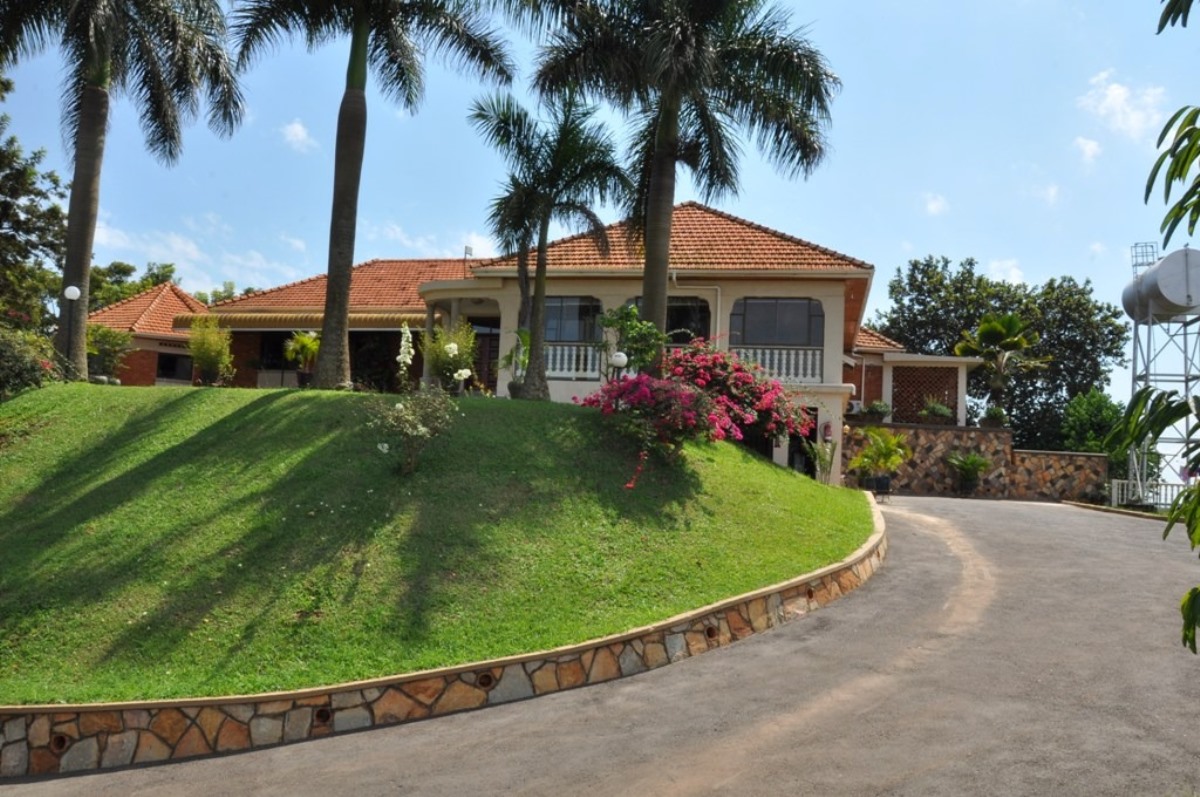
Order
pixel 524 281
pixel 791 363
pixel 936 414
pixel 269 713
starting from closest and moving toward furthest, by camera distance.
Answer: pixel 269 713, pixel 524 281, pixel 791 363, pixel 936 414

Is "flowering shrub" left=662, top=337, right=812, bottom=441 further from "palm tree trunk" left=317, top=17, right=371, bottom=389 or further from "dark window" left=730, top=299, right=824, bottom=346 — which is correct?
"palm tree trunk" left=317, top=17, right=371, bottom=389

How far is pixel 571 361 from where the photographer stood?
21891mm

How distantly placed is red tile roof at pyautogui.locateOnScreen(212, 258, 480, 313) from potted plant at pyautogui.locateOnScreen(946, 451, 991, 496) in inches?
587

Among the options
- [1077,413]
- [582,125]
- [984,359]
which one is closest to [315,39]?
[582,125]

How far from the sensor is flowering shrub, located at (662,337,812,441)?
16219 millimetres

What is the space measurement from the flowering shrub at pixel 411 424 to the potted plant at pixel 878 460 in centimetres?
1285

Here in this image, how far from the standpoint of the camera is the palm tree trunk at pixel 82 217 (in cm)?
1828

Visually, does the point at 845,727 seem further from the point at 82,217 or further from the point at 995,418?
the point at 995,418

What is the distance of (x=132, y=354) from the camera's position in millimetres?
28438

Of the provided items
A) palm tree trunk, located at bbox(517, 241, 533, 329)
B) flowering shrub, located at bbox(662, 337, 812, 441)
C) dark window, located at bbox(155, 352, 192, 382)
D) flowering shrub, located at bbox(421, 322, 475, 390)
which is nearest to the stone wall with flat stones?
flowering shrub, located at bbox(662, 337, 812, 441)

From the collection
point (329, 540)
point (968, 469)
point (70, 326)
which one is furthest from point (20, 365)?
point (968, 469)

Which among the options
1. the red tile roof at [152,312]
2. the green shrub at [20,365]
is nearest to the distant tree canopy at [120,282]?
the red tile roof at [152,312]

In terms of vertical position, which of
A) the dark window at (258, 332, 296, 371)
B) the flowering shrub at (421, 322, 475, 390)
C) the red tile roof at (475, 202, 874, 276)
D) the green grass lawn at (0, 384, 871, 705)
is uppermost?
the red tile roof at (475, 202, 874, 276)

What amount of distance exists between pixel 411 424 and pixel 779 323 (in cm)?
1153
